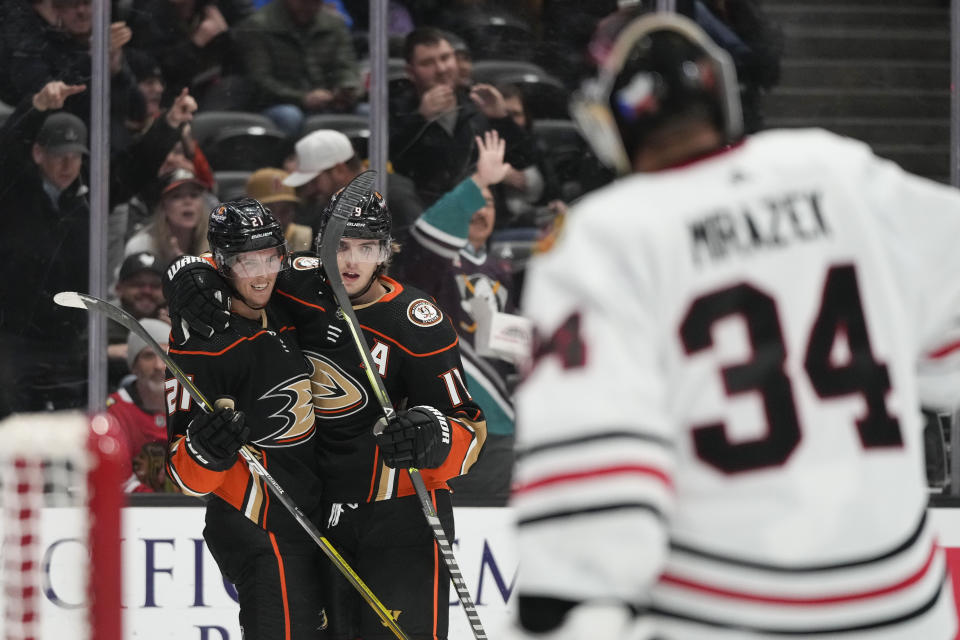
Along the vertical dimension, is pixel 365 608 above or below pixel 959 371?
below

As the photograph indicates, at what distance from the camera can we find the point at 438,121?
512cm

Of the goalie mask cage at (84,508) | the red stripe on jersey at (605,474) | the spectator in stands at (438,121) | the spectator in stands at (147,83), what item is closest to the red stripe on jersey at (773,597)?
the red stripe on jersey at (605,474)

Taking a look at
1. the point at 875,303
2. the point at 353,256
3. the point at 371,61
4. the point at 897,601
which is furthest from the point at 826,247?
the point at 371,61

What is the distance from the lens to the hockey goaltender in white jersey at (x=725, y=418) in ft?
4.31

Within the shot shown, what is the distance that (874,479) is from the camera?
4.66 feet

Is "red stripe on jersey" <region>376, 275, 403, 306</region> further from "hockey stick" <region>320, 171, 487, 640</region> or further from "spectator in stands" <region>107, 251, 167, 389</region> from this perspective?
"spectator in stands" <region>107, 251, 167, 389</region>

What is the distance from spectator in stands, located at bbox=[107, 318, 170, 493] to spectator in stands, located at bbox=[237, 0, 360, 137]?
88cm

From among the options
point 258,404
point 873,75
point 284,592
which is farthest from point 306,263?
point 873,75

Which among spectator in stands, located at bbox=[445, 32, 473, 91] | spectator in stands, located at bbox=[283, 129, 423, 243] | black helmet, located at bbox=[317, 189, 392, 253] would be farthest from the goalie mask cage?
spectator in stands, located at bbox=[445, 32, 473, 91]

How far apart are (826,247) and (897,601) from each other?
0.35 metres

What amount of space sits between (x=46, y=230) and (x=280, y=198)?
80 centimetres

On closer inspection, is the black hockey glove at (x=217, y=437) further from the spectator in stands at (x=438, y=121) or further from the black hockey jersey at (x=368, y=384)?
the spectator in stands at (x=438, y=121)

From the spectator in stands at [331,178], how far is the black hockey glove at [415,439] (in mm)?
1931

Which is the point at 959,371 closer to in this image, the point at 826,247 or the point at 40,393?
the point at 826,247
